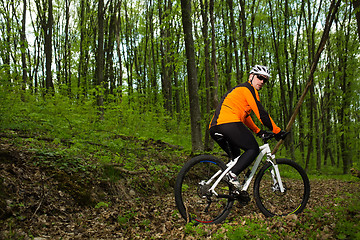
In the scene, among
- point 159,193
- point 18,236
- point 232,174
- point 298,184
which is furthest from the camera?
point 159,193

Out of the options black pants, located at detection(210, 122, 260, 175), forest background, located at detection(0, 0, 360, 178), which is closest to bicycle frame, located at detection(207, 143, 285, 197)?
black pants, located at detection(210, 122, 260, 175)

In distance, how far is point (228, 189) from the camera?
13.5 ft

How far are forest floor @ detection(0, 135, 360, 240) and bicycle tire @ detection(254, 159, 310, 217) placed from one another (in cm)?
24

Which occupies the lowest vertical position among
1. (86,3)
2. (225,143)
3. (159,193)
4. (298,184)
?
(159,193)

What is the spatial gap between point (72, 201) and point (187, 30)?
19.5 ft

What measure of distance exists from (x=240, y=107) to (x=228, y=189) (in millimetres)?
1382

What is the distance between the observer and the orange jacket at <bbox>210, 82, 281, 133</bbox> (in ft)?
12.9

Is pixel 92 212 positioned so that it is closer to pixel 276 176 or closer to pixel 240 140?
pixel 240 140

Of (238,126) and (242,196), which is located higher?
(238,126)

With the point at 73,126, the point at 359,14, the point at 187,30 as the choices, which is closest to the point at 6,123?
the point at 73,126

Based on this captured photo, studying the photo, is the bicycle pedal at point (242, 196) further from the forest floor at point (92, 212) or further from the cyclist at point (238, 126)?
the forest floor at point (92, 212)

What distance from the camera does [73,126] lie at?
820cm

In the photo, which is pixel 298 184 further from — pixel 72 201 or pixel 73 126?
pixel 73 126

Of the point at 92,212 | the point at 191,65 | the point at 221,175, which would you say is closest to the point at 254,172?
the point at 221,175
